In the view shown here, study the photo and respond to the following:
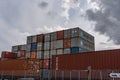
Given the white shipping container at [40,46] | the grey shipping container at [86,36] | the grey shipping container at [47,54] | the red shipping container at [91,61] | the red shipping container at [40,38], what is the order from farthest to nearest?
the red shipping container at [40,38] < the white shipping container at [40,46] < the grey shipping container at [47,54] < the grey shipping container at [86,36] < the red shipping container at [91,61]

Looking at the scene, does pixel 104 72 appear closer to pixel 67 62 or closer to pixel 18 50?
pixel 67 62

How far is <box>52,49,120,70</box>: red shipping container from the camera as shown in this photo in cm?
3456

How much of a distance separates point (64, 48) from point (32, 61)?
42.0ft

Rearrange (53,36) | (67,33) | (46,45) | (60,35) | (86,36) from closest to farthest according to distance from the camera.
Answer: (67,33) < (60,35) < (86,36) < (53,36) < (46,45)

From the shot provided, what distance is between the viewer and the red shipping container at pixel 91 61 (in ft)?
113

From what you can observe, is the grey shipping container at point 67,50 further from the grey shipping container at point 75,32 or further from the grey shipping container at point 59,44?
the grey shipping container at point 75,32

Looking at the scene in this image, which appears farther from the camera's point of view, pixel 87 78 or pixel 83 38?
pixel 83 38

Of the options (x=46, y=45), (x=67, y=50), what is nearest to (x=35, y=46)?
(x=46, y=45)

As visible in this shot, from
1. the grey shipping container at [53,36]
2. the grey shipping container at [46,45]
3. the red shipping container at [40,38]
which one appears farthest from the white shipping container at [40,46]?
the grey shipping container at [53,36]

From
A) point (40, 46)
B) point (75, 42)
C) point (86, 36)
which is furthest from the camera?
point (40, 46)

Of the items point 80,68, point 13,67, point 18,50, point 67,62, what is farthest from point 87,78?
point 18,50

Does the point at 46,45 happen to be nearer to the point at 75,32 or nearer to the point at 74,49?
the point at 74,49

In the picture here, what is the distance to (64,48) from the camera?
65938 mm

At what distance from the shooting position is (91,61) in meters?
37.4
